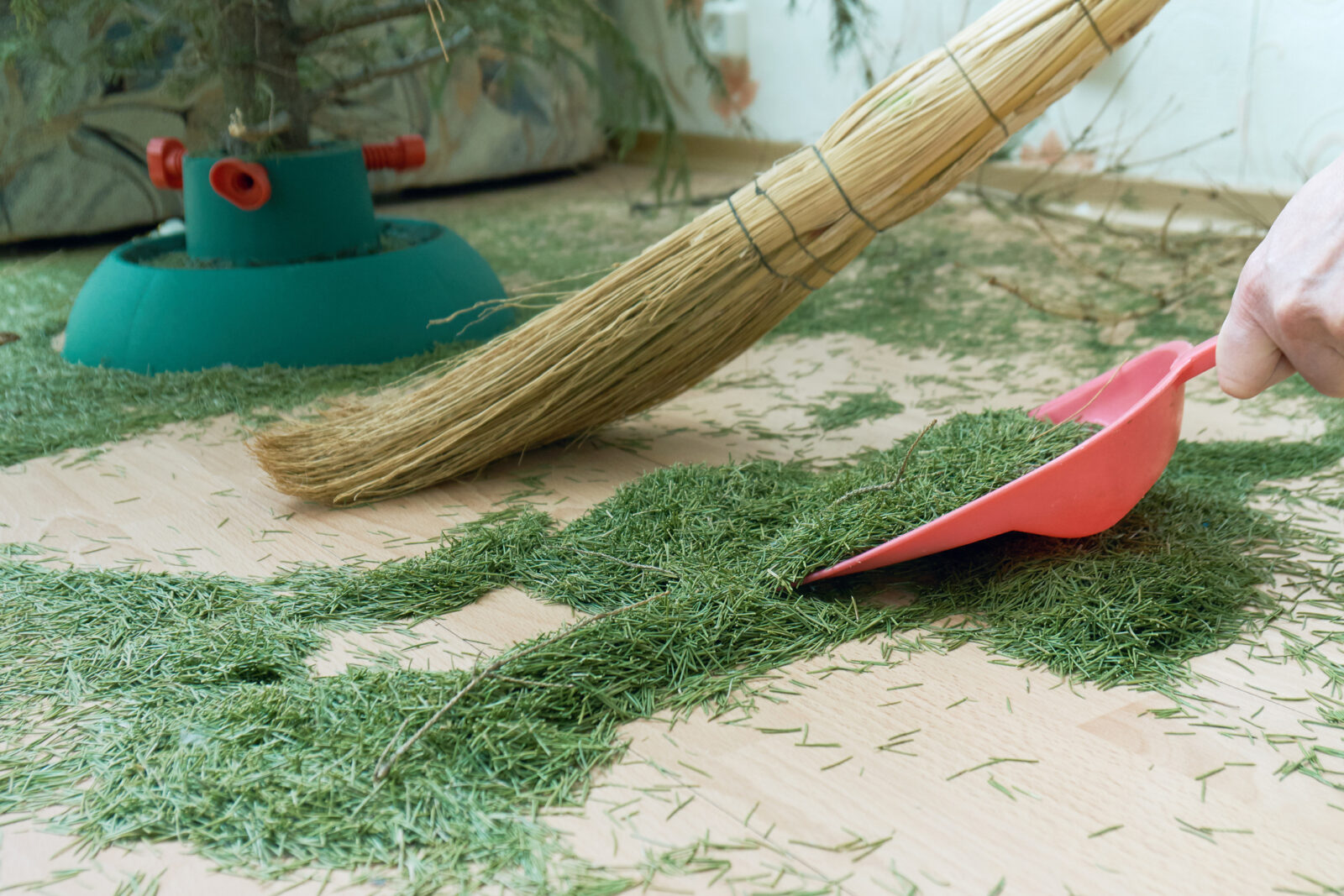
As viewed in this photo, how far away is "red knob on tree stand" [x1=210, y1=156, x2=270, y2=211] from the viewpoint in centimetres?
165

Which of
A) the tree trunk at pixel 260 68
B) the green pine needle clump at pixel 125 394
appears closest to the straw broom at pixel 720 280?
the green pine needle clump at pixel 125 394

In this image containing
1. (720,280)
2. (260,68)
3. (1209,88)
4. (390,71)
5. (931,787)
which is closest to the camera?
(931,787)

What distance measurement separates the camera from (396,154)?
1.96 metres

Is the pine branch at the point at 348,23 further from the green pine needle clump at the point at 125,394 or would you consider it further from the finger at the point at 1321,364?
the finger at the point at 1321,364

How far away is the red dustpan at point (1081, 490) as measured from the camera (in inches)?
36.5

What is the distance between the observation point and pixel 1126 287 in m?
2.02

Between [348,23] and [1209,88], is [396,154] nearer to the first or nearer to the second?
[348,23]

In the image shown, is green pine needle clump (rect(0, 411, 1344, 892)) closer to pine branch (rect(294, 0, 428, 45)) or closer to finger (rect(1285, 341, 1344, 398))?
finger (rect(1285, 341, 1344, 398))

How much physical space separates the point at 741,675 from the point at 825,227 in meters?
0.52

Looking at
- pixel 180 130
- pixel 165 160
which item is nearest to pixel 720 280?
pixel 165 160

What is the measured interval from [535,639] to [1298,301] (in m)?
0.62

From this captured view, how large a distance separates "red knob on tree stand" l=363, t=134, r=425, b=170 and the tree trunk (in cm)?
15

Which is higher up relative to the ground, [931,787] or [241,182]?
[241,182]

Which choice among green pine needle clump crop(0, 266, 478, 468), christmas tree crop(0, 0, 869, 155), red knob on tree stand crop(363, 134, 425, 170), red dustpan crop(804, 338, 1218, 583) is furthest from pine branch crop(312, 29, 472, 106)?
red dustpan crop(804, 338, 1218, 583)
